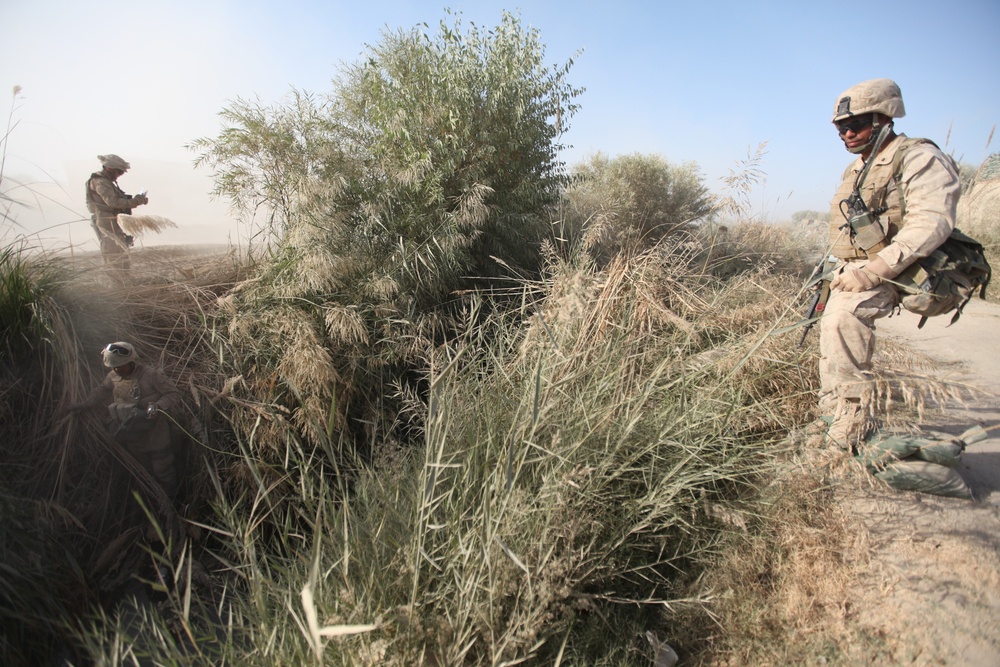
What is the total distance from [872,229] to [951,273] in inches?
16.1

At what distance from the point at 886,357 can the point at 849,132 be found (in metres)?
1.64

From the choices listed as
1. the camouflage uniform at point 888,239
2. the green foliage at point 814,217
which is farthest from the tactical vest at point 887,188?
the green foliage at point 814,217

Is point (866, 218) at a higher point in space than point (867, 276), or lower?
higher

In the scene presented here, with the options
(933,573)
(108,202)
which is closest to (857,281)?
(933,573)

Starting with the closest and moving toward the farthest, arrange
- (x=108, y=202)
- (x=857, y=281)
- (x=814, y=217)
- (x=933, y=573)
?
(x=933, y=573), (x=857, y=281), (x=108, y=202), (x=814, y=217)

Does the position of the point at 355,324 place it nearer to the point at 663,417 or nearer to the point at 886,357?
the point at 663,417

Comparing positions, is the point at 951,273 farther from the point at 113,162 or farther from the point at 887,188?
the point at 113,162

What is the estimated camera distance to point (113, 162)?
5.05m

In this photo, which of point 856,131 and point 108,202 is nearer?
point 856,131

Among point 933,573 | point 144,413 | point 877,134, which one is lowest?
point 933,573

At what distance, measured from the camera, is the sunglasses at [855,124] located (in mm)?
2531

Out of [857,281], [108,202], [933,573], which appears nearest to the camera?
[933,573]

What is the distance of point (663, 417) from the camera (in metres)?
2.29

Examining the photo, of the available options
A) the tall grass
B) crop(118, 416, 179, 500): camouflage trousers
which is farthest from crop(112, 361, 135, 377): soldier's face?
the tall grass
